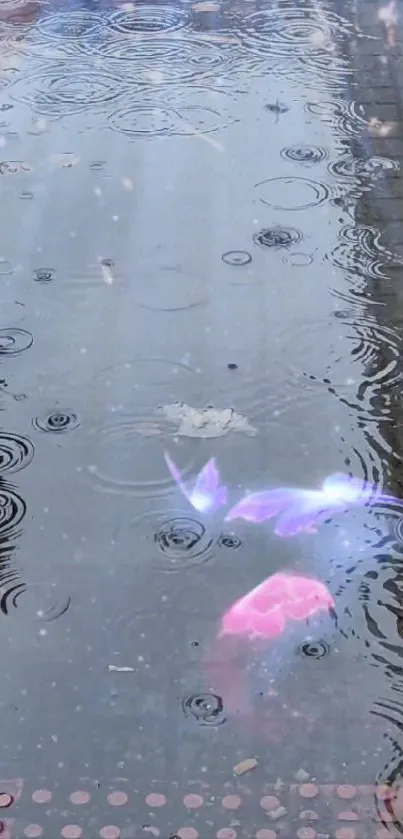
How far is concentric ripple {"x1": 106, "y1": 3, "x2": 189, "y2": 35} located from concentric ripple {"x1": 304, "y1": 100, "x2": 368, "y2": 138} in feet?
4.22

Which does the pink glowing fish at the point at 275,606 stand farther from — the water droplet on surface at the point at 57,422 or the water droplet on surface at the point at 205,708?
the water droplet on surface at the point at 57,422

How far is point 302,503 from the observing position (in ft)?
8.14

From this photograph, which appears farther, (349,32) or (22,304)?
(349,32)

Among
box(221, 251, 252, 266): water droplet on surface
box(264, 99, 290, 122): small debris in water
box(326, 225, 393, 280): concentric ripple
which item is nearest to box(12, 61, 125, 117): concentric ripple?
box(264, 99, 290, 122): small debris in water

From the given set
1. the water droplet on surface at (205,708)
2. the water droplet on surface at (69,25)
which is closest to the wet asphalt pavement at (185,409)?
the water droplet on surface at (205,708)

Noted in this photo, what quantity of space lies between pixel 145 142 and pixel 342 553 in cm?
245

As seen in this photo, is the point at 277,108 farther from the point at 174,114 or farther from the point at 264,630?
the point at 264,630

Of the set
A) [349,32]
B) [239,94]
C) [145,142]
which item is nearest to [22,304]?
[145,142]

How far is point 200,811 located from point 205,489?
2.86ft

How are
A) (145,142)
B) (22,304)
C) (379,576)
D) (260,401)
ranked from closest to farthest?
1. (379,576)
2. (260,401)
3. (22,304)
4. (145,142)

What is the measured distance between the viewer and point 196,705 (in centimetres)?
202

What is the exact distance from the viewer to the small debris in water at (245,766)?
189cm

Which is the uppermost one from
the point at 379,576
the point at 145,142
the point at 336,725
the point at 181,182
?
the point at 145,142

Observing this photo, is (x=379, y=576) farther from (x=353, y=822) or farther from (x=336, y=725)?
(x=353, y=822)
